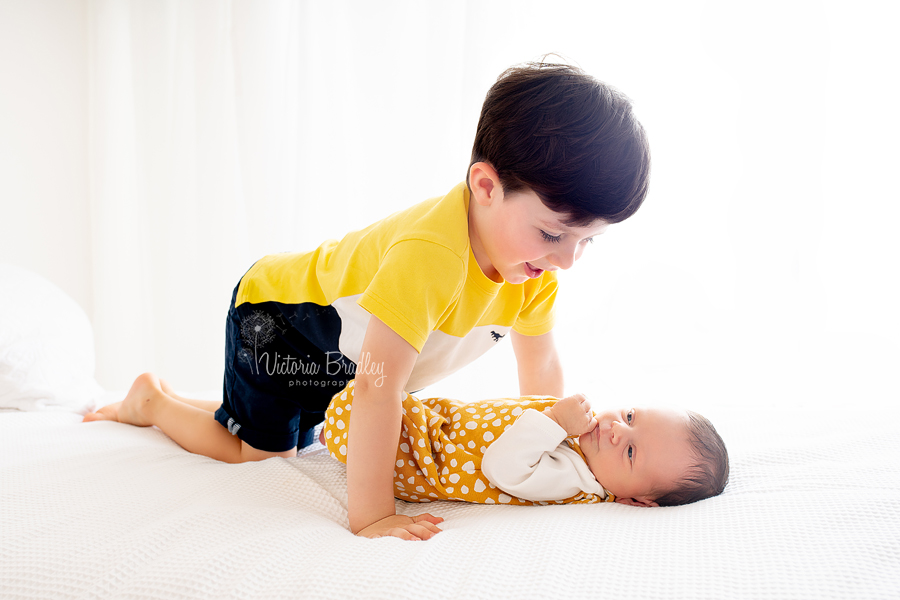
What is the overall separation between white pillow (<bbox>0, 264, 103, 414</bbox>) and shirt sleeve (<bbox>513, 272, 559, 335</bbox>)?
108 cm

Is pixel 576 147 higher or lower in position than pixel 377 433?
higher

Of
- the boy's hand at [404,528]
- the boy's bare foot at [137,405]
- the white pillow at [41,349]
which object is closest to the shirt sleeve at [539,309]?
the boy's hand at [404,528]

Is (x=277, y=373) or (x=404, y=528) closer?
(x=404, y=528)

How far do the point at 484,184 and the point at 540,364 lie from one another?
0.53 metres

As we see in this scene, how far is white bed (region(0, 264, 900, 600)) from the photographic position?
583 millimetres

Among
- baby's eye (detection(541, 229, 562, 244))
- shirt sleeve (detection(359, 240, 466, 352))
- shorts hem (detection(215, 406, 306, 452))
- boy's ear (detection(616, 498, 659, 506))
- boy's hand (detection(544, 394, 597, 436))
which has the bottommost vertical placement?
shorts hem (detection(215, 406, 306, 452))

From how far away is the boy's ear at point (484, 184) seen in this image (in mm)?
918

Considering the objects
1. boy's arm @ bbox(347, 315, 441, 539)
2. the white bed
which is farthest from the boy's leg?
boy's arm @ bbox(347, 315, 441, 539)

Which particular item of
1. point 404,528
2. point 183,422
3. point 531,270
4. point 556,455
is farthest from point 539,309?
point 183,422

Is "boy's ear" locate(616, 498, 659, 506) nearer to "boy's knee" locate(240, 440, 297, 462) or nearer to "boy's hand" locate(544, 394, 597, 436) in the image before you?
"boy's hand" locate(544, 394, 597, 436)

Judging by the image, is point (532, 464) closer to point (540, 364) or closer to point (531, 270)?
point (531, 270)

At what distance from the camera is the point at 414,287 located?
2.82 ft

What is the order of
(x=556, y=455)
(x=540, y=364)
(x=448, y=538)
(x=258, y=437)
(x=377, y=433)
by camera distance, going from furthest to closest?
(x=540, y=364), (x=258, y=437), (x=556, y=455), (x=377, y=433), (x=448, y=538)

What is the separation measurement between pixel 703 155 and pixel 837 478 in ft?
4.04
